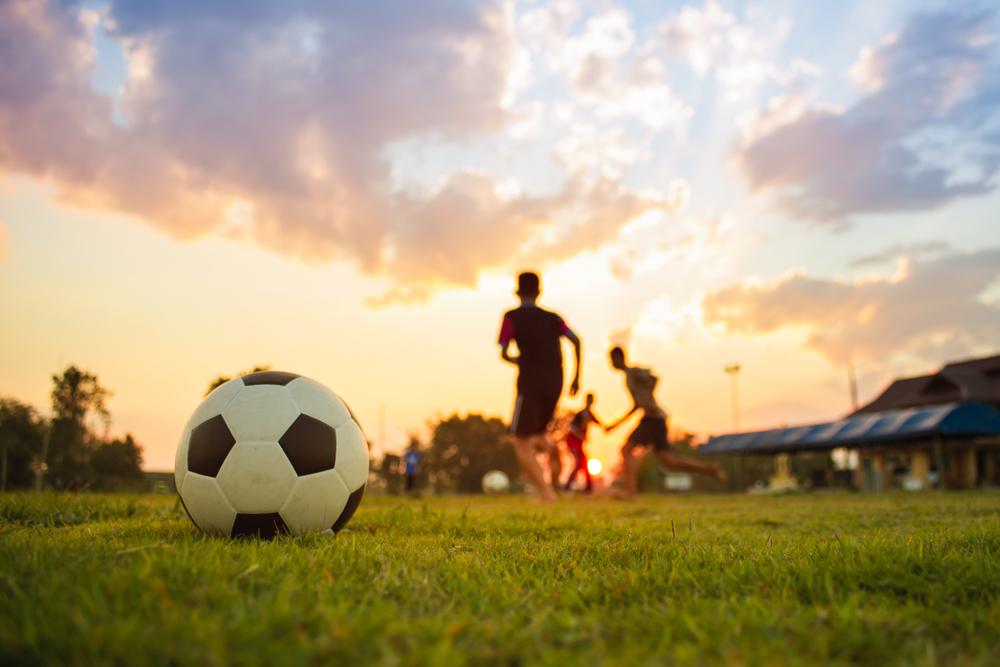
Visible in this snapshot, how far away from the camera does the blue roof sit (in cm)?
2089

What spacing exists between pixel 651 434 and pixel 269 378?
26.8 ft

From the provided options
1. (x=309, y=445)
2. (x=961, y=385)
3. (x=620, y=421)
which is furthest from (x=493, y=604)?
(x=961, y=385)

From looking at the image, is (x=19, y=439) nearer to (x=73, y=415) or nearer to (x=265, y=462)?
(x=73, y=415)

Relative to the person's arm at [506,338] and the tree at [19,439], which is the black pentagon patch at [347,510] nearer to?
the person's arm at [506,338]

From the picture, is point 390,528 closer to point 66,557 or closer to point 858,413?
point 66,557

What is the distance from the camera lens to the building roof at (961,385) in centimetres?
3331

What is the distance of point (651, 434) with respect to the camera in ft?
34.2

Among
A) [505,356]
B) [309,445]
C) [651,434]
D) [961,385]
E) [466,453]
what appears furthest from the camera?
[466,453]

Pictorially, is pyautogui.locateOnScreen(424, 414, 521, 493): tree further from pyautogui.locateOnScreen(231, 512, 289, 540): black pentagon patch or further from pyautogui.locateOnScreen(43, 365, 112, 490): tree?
pyautogui.locateOnScreen(231, 512, 289, 540): black pentagon patch

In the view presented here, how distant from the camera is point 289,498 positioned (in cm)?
305

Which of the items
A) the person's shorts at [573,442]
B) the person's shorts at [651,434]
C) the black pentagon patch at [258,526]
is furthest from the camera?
the person's shorts at [573,442]

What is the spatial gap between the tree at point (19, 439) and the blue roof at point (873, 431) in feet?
98.3

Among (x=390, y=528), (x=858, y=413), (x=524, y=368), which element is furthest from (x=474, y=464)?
(x=390, y=528)

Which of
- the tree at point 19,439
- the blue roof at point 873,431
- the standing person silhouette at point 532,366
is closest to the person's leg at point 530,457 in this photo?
the standing person silhouette at point 532,366
